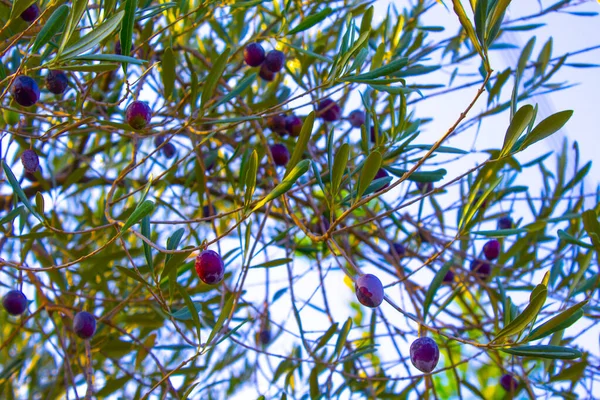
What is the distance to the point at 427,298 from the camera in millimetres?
1360

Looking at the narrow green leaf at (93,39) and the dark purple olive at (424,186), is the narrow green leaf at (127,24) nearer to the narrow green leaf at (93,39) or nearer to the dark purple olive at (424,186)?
the narrow green leaf at (93,39)

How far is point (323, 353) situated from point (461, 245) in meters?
0.51

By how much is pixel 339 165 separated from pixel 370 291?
0.21 metres

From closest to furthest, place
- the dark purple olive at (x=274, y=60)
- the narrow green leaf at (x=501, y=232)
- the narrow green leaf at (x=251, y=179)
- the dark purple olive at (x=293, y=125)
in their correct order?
the narrow green leaf at (x=251, y=179), the narrow green leaf at (x=501, y=232), the dark purple olive at (x=274, y=60), the dark purple olive at (x=293, y=125)

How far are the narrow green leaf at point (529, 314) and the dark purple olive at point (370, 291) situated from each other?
0.18 meters

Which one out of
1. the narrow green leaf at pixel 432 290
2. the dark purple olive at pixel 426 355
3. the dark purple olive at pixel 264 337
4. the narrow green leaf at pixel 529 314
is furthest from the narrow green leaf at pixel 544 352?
the dark purple olive at pixel 264 337

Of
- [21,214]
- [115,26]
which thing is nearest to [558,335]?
[115,26]

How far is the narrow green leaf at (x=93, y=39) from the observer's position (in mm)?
945

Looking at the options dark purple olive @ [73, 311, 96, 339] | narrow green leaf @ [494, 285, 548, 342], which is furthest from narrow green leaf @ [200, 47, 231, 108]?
narrow green leaf @ [494, 285, 548, 342]

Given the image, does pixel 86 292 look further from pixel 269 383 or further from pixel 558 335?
pixel 558 335

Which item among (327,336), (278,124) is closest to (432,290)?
(327,336)

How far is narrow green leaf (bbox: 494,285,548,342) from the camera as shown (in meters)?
0.95

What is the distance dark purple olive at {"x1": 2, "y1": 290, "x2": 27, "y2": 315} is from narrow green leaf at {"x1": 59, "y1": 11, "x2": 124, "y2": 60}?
0.70 metres

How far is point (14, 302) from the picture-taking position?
146 cm
